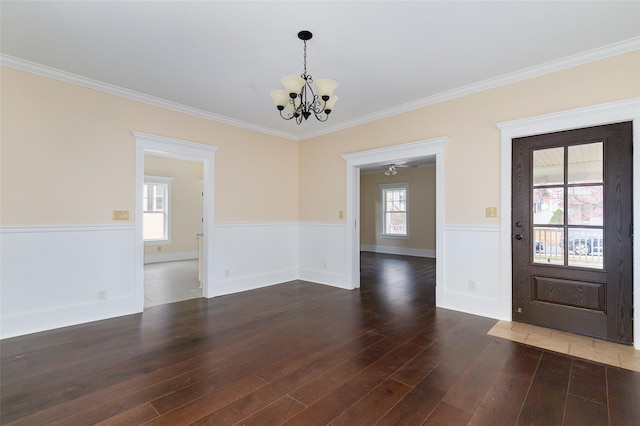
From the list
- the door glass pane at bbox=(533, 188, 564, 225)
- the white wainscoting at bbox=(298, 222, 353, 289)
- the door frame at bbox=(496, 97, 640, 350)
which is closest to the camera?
the door frame at bbox=(496, 97, 640, 350)

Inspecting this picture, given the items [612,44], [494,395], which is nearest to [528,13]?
[612,44]

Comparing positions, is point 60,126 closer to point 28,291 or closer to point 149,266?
point 28,291

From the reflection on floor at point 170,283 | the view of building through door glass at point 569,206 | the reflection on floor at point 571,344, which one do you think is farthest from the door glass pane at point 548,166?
the reflection on floor at point 170,283

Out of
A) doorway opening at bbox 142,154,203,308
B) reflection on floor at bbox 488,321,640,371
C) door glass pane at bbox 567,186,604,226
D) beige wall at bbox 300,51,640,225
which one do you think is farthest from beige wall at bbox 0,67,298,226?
door glass pane at bbox 567,186,604,226

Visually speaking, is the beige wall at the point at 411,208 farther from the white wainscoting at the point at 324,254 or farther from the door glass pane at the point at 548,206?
the door glass pane at the point at 548,206

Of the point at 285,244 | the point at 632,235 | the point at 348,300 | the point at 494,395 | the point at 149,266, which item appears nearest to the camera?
the point at 494,395

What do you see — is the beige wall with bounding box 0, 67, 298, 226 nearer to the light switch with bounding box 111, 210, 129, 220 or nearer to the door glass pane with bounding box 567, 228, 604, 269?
the light switch with bounding box 111, 210, 129, 220

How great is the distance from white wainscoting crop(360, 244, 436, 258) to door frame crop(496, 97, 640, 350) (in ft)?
17.4

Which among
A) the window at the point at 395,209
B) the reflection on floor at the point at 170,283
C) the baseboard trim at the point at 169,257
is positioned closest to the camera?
the reflection on floor at the point at 170,283

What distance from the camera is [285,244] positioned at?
18.5 feet

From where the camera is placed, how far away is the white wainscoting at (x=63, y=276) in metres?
3.07

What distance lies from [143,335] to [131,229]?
1.40 meters

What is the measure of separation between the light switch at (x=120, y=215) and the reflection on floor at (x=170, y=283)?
1243 millimetres

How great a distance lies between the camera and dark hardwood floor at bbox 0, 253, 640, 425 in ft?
6.14
